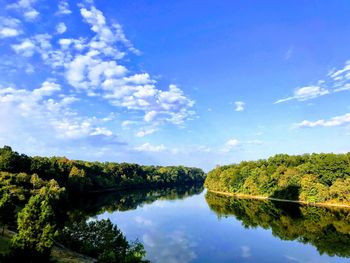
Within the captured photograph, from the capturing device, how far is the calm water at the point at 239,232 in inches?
2143

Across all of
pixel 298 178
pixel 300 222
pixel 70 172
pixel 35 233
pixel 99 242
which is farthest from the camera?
pixel 70 172

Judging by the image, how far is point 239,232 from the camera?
73312 millimetres

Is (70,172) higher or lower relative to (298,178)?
higher

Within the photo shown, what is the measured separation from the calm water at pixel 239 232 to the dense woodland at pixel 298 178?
9677 millimetres

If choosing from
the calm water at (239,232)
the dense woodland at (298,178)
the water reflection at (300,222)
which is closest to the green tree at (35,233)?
the calm water at (239,232)

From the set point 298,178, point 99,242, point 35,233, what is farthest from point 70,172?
point 35,233

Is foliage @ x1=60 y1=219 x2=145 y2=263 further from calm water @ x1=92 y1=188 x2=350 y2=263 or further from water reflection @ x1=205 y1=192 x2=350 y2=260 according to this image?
water reflection @ x1=205 y1=192 x2=350 y2=260

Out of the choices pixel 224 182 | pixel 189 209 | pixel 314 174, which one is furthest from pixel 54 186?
pixel 224 182

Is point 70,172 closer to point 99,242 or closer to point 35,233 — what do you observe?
point 99,242

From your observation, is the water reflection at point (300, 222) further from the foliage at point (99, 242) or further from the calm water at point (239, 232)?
the foliage at point (99, 242)

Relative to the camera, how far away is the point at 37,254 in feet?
94.2

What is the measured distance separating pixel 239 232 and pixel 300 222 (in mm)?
16095

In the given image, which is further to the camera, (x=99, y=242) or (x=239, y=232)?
(x=239, y=232)

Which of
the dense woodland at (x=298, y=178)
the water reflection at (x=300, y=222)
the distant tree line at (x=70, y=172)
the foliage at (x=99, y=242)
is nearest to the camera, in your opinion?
the foliage at (x=99, y=242)
